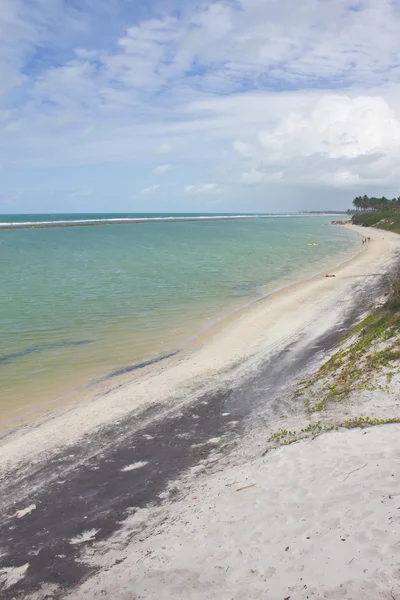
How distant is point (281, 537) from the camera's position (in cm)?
647

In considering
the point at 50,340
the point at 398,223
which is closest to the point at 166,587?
the point at 50,340

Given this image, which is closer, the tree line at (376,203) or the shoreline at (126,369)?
the shoreline at (126,369)

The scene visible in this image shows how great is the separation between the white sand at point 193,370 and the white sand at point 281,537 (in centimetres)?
476

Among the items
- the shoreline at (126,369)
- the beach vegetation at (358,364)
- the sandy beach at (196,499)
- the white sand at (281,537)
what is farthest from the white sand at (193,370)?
the white sand at (281,537)

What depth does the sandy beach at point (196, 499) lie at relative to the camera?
5895 millimetres

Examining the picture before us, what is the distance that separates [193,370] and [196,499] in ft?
27.3

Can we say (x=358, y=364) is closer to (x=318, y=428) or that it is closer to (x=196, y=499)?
(x=318, y=428)

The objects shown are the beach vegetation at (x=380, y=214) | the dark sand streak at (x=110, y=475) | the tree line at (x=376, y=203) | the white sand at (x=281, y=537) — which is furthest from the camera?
the tree line at (x=376, y=203)

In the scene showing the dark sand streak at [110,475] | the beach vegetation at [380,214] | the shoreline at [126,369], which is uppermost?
the beach vegetation at [380,214]

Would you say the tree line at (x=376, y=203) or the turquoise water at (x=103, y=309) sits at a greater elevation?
the tree line at (x=376, y=203)

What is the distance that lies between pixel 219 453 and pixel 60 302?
22.3 meters

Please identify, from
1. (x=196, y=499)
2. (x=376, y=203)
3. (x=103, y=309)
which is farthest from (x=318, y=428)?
(x=376, y=203)

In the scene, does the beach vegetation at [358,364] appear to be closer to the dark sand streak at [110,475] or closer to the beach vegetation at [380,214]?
the dark sand streak at [110,475]

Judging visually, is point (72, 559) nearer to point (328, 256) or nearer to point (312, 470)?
point (312, 470)
